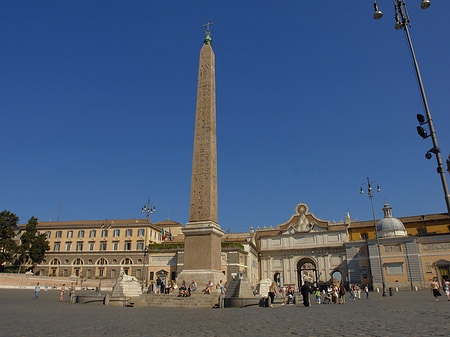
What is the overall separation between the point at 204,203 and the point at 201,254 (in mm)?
2353

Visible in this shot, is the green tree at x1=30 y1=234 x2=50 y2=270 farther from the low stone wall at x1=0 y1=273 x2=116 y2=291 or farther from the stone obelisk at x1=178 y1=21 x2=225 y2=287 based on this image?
the stone obelisk at x1=178 y1=21 x2=225 y2=287

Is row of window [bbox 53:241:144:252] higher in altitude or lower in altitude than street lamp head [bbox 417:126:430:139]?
higher

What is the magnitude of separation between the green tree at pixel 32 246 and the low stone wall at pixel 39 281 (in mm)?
7294

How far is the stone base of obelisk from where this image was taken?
16.3 metres

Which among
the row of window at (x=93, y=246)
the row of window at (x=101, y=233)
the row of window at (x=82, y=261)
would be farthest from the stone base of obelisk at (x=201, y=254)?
the row of window at (x=101, y=233)

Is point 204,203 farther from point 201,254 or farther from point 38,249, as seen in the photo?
point 38,249

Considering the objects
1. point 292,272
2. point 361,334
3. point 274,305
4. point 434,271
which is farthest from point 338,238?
point 361,334

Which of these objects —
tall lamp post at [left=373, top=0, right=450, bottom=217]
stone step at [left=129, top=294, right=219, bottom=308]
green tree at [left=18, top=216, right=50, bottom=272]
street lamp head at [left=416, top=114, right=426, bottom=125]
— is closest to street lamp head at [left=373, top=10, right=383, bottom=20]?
tall lamp post at [left=373, top=0, right=450, bottom=217]

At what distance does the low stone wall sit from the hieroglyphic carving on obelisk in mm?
24734

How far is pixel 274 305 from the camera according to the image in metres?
16.1

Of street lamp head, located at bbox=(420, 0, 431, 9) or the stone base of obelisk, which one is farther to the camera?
the stone base of obelisk

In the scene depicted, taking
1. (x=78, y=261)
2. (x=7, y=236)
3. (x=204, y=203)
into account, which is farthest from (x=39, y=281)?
(x=204, y=203)

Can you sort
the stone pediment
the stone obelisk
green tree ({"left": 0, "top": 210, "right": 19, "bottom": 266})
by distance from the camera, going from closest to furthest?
the stone obelisk → green tree ({"left": 0, "top": 210, "right": 19, "bottom": 266}) → the stone pediment

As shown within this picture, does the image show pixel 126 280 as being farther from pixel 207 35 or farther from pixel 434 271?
pixel 434 271
